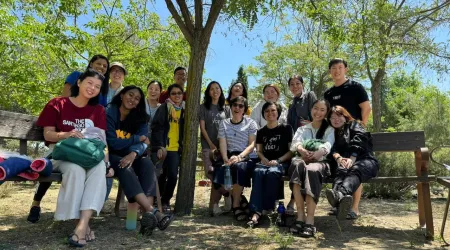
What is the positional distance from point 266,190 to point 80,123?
2100mm

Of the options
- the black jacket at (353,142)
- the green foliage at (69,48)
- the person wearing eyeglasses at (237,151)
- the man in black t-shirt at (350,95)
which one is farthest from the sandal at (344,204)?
the green foliage at (69,48)

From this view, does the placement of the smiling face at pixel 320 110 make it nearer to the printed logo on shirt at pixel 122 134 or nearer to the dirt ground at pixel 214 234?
the dirt ground at pixel 214 234

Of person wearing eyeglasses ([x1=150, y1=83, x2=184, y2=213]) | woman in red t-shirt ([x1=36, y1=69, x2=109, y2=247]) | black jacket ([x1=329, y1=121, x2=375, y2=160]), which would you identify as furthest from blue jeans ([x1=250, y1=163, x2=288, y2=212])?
woman in red t-shirt ([x1=36, y1=69, x2=109, y2=247])

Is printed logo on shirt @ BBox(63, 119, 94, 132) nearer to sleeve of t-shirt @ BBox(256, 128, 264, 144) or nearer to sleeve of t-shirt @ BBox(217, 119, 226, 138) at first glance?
sleeve of t-shirt @ BBox(217, 119, 226, 138)

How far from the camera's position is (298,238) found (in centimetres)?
379

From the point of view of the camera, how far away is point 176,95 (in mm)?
5176

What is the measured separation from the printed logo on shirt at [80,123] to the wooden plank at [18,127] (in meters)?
0.64

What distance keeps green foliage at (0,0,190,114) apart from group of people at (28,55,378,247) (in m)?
4.39

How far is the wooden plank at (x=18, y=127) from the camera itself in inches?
151

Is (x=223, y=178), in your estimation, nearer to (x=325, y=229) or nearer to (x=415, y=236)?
(x=325, y=229)

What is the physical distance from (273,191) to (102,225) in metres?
1.93

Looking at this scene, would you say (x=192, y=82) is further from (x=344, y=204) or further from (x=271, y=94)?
(x=344, y=204)

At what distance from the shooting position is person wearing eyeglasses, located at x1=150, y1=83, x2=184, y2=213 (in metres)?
4.89

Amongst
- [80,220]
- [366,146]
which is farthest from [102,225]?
[366,146]
